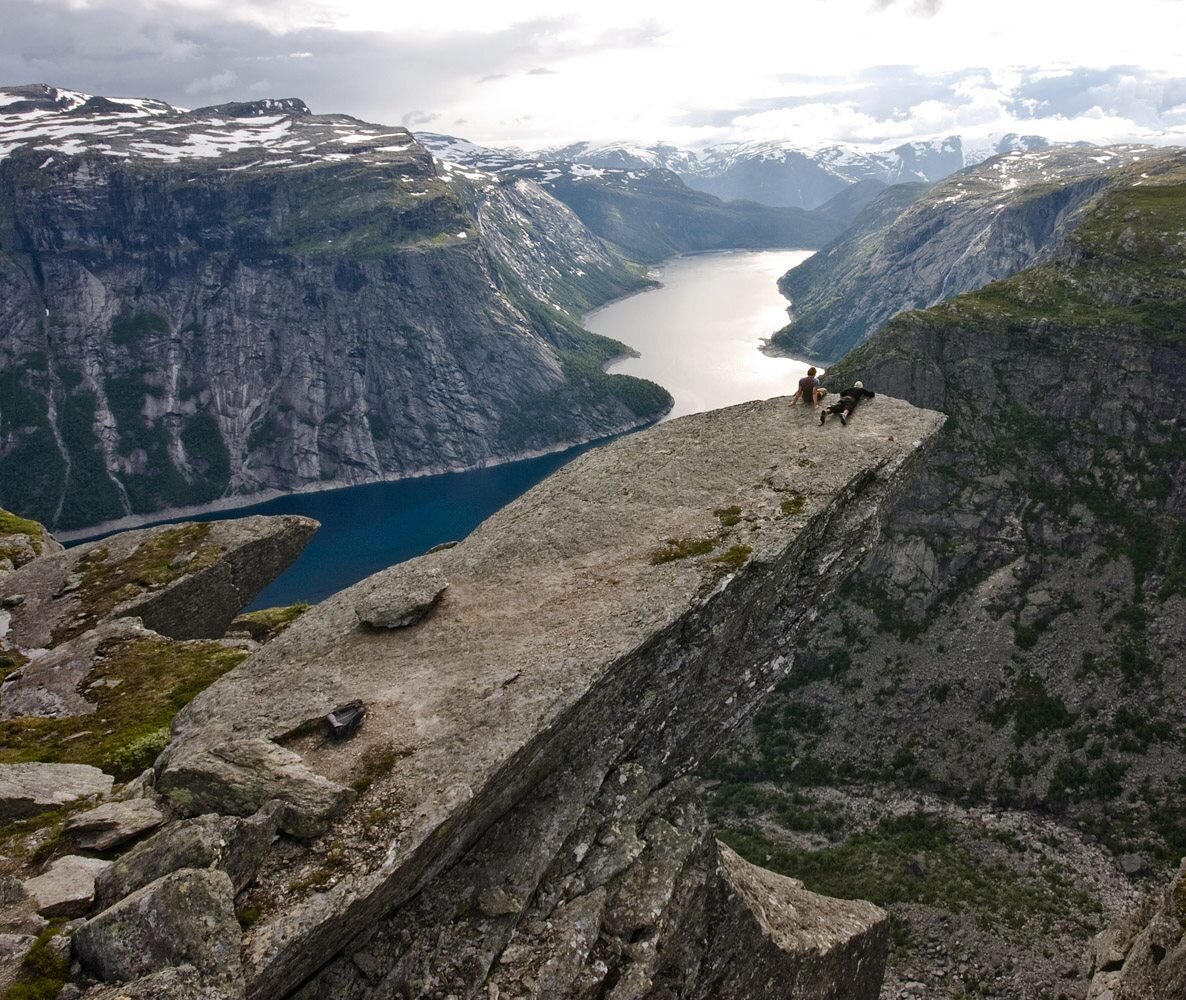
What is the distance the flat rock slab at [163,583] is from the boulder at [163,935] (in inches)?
857

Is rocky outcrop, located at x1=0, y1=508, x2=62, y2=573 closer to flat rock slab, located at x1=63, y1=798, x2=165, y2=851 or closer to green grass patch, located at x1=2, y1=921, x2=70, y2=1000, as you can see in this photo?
flat rock slab, located at x1=63, y1=798, x2=165, y2=851

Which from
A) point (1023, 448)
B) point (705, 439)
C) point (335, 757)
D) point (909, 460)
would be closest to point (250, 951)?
point (335, 757)

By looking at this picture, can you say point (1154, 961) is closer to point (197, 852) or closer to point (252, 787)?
point (252, 787)

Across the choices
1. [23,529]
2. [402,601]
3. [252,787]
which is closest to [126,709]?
[402,601]

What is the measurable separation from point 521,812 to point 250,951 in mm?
8127

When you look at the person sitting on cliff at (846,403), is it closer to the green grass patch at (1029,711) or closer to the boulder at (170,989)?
the boulder at (170,989)

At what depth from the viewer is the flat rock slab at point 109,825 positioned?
55.4ft

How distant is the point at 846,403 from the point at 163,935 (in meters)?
30.1

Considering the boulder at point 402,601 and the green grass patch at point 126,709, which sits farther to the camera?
the boulder at point 402,601

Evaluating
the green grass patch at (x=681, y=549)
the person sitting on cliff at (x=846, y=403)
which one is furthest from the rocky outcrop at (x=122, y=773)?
the person sitting on cliff at (x=846, y=403)

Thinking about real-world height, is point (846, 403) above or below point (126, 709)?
above

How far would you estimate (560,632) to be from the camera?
23.0 meters

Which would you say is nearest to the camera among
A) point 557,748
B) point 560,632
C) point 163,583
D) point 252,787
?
point 252,787

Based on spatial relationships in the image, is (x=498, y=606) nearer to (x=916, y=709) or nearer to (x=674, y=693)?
(x=674, y=693)
